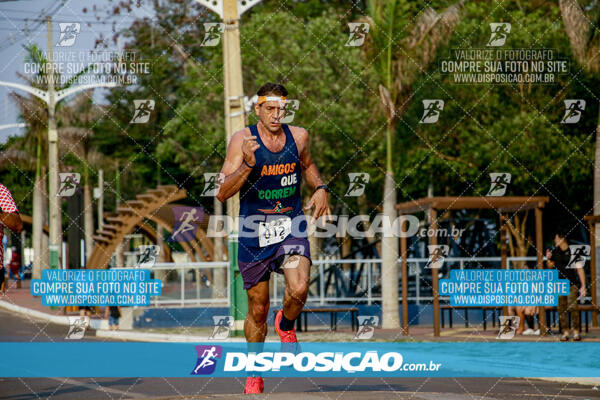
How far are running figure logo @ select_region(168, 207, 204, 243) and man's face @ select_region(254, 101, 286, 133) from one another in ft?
88.0

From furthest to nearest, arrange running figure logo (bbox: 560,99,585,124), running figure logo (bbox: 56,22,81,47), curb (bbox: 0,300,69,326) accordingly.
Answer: curb (bbox: 0,300,69,326) → running figure logo (bbox: 560,99,585,124) → running figure logo (bbox: 56,22,81,47)

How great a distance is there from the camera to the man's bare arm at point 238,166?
7.99 m

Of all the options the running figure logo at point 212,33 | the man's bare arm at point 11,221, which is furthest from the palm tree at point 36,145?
the man's bare arm at point 11,221

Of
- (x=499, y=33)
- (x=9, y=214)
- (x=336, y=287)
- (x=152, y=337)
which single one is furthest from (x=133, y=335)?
(x=9, y=214)

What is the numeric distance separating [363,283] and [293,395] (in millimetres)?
18696

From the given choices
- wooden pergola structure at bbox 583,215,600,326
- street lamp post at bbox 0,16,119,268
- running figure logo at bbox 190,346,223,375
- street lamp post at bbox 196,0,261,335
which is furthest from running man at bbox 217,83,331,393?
street lamp post at bbox 0,16,119,268

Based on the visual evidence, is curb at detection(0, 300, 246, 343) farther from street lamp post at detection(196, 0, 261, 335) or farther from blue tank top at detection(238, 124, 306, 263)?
blue tank top at detection(238, 124, 306, 263)

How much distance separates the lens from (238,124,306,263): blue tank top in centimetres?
821

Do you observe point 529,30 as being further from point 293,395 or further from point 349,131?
point 293,395

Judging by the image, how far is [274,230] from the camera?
8.30m

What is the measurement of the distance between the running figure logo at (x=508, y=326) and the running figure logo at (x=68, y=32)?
351 inches

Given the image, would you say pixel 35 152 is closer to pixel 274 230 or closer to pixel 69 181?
pixel 69 181

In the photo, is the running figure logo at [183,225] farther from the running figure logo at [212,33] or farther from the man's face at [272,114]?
the man's face at [272,114]

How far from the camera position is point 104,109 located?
1679 inches
